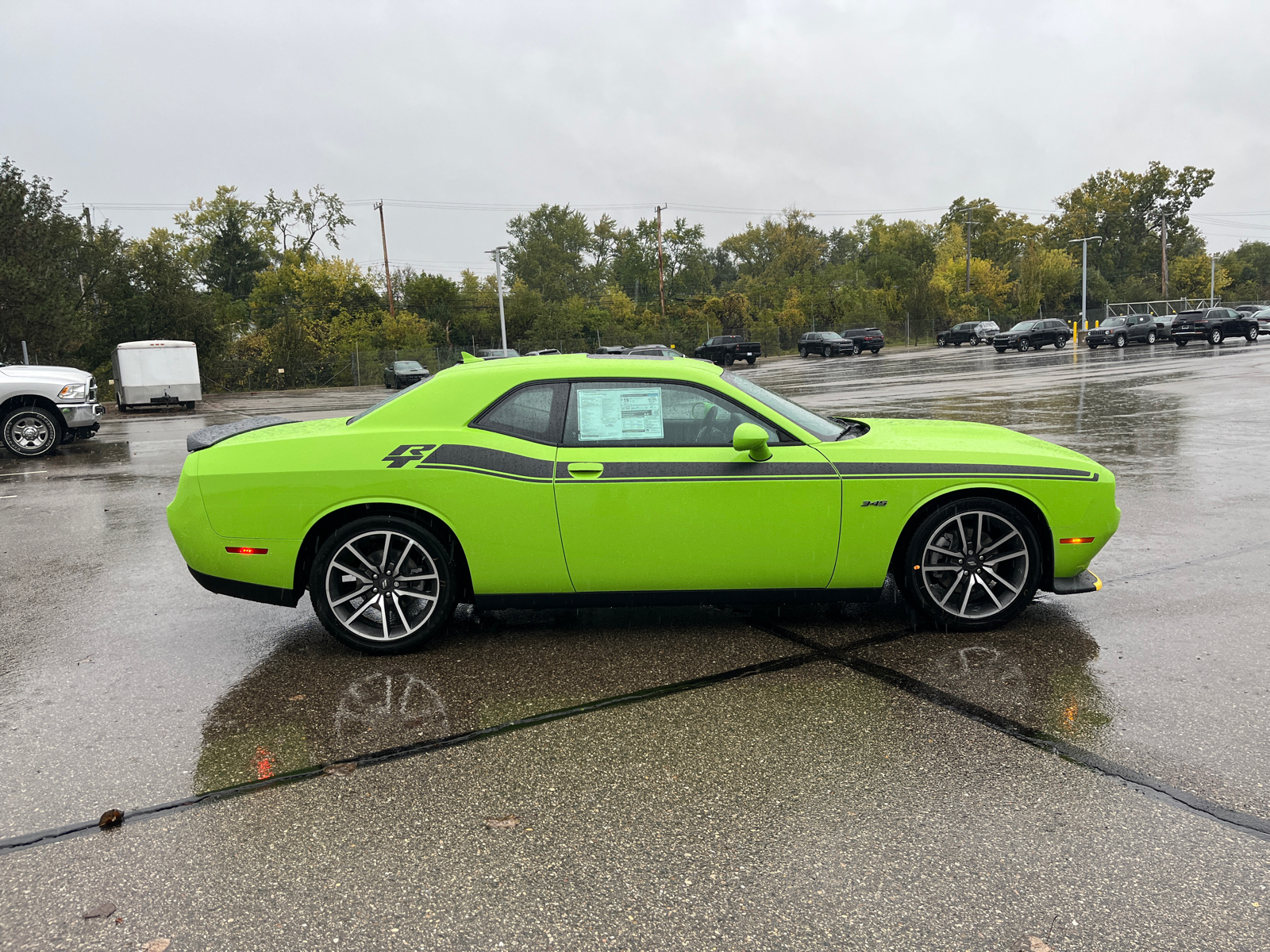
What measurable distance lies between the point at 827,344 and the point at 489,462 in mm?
52661

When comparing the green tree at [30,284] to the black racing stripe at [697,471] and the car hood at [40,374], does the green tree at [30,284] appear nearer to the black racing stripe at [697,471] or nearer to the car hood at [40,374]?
the car hood at [40,374]

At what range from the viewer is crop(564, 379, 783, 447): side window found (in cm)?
479

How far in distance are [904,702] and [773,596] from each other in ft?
3.08

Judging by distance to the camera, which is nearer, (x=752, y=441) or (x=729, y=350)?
(x=752, y=441)

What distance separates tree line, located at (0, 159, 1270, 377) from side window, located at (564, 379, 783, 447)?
3033 cm

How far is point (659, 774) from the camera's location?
346cm

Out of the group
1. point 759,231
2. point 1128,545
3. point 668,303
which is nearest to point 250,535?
point 1128,545

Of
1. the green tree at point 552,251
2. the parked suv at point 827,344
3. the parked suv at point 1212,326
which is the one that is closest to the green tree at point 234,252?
the green tree at point 552,251

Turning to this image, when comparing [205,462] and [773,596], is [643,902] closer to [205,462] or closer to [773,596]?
[773,596]

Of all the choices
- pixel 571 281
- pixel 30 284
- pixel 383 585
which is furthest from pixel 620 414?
pixel 571 281

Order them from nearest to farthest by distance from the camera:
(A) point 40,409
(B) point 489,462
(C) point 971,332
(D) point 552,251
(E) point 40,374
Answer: (B) point 489,462
(A) point 40,409
(E) point 40,374
(C) point 971,332
(D) point 552,251

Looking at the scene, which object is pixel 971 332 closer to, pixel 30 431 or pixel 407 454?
pixel 30 431

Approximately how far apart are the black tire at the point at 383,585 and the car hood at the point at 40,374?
12.5 metres

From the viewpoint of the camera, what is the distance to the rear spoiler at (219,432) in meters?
5.07
